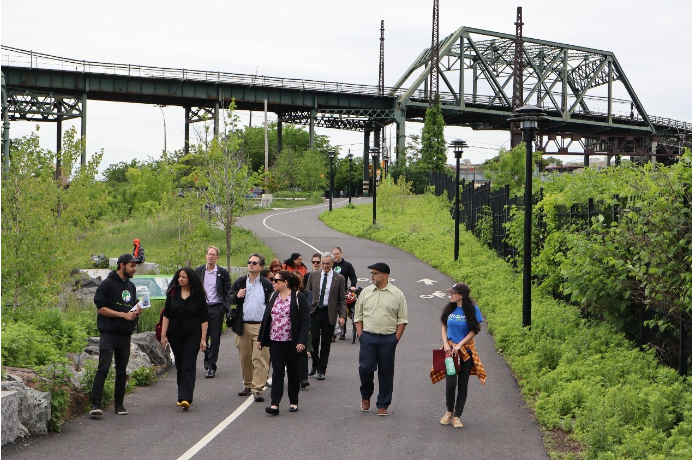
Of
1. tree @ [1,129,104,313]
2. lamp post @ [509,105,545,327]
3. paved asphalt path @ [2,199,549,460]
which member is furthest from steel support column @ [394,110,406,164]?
paved asphalt path @ [2,199,549,460]

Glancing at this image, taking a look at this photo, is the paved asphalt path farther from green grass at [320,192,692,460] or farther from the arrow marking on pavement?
the arrow marking on pavement

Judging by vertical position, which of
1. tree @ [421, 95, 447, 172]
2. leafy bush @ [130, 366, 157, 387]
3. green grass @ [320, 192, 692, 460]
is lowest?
leafy bush @ [130, 366, 157, 387]

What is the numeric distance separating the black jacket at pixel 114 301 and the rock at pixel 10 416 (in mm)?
1710

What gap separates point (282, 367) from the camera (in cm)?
1037

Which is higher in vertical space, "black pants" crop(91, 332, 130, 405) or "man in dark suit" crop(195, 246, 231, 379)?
"man in dark suit" crop(195, 246, 231, 379)

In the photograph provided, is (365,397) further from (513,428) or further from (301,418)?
(513,428)

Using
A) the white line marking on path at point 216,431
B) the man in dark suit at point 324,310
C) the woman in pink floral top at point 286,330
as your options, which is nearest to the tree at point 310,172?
the man in dark suit at point 324,310

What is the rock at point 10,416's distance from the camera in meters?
8.45

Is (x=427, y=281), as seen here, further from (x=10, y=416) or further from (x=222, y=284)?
(x=10, y=416)

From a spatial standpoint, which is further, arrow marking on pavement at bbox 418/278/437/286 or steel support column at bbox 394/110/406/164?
steel support column at bbox 394/110/406/164

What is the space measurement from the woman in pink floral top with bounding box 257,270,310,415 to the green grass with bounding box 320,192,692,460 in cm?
301

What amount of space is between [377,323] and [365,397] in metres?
1.00

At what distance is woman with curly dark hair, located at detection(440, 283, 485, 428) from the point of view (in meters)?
9.81

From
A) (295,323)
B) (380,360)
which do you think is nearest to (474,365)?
(380,360)
